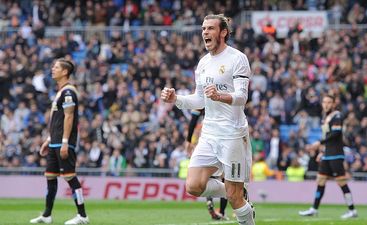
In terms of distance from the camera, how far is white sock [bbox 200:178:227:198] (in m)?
12.5

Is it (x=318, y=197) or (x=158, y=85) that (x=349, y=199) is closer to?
(x=318, y=197)

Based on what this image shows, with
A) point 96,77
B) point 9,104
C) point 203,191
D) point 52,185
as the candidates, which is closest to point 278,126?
point 96,77

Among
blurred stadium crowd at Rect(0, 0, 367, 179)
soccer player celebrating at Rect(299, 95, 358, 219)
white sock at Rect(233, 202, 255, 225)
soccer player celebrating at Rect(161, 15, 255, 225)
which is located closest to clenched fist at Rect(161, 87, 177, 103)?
soccer player celebrating at Rect(161, 15, 255, 225)

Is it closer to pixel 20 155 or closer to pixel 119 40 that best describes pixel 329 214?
pixel 20 155

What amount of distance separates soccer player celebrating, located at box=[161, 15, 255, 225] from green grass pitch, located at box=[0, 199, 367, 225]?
4156 millimetres

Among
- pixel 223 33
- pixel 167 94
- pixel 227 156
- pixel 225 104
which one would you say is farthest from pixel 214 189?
pixel 223 33

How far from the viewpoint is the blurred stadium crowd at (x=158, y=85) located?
2906 cm

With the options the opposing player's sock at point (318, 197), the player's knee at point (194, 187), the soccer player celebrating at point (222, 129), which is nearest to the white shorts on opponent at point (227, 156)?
the soccer player celebrating at point (222, 129)

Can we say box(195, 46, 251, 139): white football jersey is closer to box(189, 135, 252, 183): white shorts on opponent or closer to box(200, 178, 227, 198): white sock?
box(189, 135, 252, 183): white shorts on opponent

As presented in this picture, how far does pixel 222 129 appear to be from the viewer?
479 inches

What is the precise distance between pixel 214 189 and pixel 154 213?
23.4 feet

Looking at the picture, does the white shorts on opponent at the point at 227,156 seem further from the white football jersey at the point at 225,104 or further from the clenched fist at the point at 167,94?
the clenched fist at the point at 167,94

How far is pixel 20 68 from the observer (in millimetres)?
33031

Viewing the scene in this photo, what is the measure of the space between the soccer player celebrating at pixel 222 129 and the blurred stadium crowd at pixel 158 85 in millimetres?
15150
